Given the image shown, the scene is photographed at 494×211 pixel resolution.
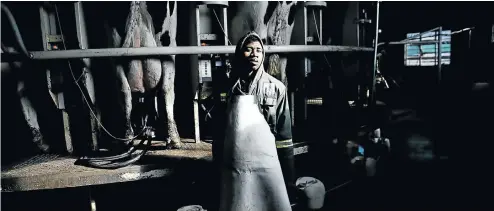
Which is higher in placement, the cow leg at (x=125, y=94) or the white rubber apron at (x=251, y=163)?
the cow leg at (x=125, y=94)

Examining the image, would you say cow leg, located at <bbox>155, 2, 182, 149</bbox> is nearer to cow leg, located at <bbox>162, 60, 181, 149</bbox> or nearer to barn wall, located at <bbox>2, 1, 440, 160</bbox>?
cow leg, located at <bbox>162, 60, 181, 149</bbox>

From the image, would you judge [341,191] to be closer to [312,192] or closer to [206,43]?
[312,192]

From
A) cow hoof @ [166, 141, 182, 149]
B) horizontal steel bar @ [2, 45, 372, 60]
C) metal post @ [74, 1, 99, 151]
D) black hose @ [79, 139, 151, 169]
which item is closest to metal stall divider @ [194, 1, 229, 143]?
cow hoof @ [166, 141, 182, 149]

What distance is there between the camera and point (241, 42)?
8.86 feet

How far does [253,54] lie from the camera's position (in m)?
2.71

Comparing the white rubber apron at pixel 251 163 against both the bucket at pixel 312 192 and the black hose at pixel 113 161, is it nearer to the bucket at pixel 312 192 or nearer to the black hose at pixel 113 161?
the bucket at pixel 312 192

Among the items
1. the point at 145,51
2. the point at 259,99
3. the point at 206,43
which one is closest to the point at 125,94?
the point at 145,51

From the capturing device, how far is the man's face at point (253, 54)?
2.68 metres

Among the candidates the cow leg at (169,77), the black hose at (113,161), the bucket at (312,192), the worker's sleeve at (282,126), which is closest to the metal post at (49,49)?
the black hose at (113,161)

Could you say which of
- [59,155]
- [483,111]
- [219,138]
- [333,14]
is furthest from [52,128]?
[483,111]

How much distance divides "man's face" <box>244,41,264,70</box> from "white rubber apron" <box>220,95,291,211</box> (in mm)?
295

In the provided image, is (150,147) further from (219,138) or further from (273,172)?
(273,172)

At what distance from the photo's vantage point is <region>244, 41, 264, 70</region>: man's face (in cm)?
268

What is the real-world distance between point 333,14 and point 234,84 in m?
4.81
